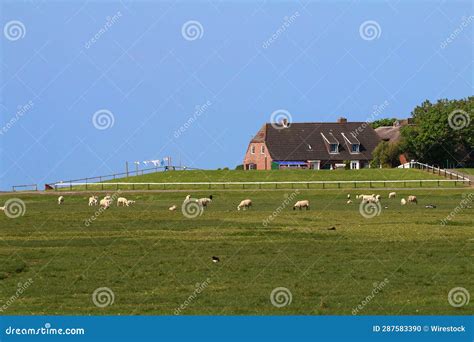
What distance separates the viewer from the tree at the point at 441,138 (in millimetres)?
104000

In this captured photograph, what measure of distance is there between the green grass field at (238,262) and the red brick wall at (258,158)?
58939 mm

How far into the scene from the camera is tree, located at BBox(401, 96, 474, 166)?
341 ft

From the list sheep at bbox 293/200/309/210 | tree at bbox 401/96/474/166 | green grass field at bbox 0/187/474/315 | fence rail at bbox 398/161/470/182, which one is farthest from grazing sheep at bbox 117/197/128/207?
tree at bbox 401/96/474/166

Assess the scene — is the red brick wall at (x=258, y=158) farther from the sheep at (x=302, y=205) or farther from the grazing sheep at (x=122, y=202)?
the sheep at (x=302, y=205)

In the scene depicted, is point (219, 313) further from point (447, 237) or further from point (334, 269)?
point (447, 237)

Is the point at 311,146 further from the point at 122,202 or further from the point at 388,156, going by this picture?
the point at 122,202

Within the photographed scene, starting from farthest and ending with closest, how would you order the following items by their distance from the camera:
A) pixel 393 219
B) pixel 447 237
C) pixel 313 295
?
1. pixel 393 219
2. pixel 447 237
3. pixel 313 295

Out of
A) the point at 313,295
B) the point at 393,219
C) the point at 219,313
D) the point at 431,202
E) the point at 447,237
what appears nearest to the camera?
the point at 219,313

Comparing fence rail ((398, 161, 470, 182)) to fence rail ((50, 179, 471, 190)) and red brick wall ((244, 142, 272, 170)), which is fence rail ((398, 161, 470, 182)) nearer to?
fence rail ((50, 179, 471, 190))

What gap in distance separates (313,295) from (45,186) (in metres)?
66.8

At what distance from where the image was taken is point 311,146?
114562mm

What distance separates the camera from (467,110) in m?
110

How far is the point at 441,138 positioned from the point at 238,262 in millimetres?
77330

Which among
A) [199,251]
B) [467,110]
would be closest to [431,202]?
[199,251]
